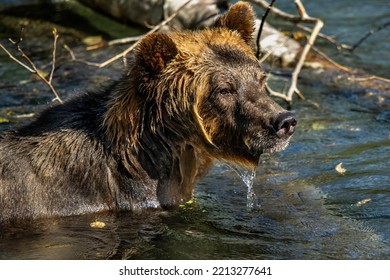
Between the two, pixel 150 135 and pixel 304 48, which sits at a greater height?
pixel 150 135

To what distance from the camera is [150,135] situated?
24.0 feet

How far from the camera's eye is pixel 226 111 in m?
7.21

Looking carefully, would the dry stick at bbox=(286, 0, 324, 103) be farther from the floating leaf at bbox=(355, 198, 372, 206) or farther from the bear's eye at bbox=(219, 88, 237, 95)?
the bear's eye at bbox=(219, 88, 237, 95)

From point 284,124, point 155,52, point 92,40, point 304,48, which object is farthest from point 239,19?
point 92,40

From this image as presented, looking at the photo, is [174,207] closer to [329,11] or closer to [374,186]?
[374,186]

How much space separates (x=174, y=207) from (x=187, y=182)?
0.85ft

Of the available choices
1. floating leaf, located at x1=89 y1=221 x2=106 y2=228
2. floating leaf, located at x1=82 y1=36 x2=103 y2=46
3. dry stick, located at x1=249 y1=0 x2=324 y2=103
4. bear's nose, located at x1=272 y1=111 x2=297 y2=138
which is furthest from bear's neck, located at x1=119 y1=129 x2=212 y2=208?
floating leaf, located at x1=82 y1=36 x2=103 y2=46

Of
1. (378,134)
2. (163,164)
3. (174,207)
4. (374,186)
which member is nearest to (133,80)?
(163,164)

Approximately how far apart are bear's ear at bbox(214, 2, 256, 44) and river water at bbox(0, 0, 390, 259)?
1.32 meters

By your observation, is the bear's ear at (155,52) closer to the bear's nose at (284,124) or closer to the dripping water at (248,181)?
the bear's nose at (284,124)

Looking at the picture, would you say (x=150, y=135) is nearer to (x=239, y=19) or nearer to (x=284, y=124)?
(x=284, y=124)

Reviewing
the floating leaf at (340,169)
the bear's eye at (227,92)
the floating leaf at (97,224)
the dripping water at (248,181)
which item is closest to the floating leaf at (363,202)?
the floating leaf at (340,169)

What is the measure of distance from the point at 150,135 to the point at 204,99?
576 mm

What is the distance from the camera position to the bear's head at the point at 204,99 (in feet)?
23.3
